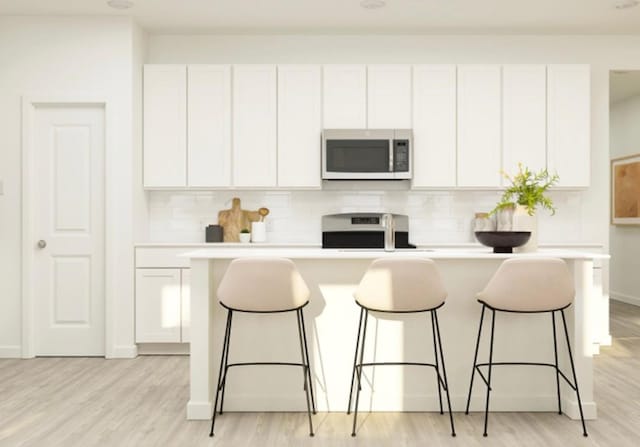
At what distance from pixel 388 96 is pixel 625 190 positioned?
444 cm

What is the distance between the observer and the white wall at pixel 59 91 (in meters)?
4.75

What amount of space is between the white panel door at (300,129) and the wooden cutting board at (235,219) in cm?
49

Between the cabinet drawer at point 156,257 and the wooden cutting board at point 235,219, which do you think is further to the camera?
the wooden cutting board at point 235,219

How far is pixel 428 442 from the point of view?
9.37 ft

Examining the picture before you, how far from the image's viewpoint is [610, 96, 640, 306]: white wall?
24.4 feet

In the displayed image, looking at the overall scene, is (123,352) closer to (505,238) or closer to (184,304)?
(184,304)

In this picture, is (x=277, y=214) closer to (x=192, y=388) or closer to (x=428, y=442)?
(x=192, y=388)

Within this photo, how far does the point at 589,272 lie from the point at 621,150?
5479 millimetres

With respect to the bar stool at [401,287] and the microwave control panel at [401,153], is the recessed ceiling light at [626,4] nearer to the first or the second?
the microwave control panel at [401,153]

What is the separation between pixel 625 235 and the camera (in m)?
7.70

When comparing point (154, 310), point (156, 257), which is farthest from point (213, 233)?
point (154, 310)

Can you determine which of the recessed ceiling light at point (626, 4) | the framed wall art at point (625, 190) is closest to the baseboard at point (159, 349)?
the recessed ceiling light at point (626, 4)

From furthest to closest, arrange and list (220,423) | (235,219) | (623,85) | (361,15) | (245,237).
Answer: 1. (623,85)
2. (235,219)
3. (245,237)
4. (361,15)
5. (220,423)

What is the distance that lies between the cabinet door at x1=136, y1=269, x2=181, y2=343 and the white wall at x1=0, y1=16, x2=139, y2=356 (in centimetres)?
8
